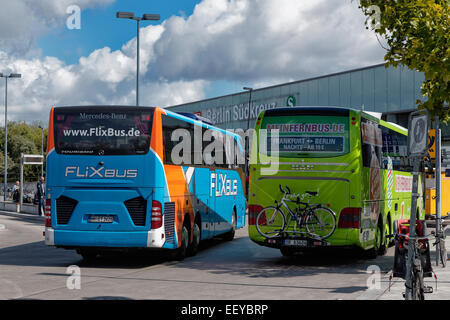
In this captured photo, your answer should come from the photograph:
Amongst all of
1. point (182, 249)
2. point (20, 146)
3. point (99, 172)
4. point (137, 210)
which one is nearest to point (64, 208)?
point (99, 172)

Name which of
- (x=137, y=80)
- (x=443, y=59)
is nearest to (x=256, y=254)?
(x=443, y=59)

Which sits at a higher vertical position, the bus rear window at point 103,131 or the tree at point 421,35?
the tree at point 421,35

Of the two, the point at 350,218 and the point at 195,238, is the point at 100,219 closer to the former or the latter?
the point at 195,238

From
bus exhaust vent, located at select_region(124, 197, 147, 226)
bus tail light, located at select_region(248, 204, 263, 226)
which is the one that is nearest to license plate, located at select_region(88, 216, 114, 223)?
bus exhaust vent, located at select_region(124, 197, 147, 226)

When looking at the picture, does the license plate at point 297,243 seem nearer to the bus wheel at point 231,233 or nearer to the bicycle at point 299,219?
the bicycle at point 299,219

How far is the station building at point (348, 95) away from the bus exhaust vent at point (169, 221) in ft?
86.7

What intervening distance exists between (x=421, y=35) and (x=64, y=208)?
7.40 meters

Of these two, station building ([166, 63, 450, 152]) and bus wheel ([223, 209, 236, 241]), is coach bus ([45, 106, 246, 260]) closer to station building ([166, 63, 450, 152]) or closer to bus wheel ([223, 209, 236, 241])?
bus wheel ([223, 209, 236, 241])

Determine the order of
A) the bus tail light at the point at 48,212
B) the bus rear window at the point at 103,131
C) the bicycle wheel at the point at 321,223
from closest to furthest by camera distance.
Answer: the bus rear window at the point at 103,131 → the bicycle wheel at the point at 321,223 → the bus tail light at the point at 48,212

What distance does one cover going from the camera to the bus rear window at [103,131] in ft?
45.3

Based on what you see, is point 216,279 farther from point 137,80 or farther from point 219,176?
point 137,80

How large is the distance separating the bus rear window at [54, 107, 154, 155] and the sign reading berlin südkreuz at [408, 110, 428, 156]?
20.0ft

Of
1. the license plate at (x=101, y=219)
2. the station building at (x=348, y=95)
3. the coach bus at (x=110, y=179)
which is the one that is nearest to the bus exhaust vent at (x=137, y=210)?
the coach bus at (x=110, y=179)

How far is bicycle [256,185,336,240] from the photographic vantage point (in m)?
14.0
